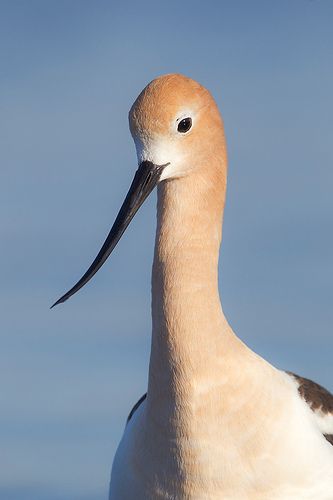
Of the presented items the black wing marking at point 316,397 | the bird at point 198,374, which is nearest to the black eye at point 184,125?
the bird at point 198,374

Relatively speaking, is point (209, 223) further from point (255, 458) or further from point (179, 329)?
point (255, 458)

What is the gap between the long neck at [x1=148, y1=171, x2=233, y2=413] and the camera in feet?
25.5

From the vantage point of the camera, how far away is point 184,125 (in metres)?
7.67

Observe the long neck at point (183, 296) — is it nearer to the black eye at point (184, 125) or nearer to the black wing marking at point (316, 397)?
the black eye at point (184, 125)

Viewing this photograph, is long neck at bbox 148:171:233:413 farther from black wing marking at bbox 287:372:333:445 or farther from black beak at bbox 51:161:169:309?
black wing marking at bbox 287:372:333:445

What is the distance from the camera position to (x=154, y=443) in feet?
25.7

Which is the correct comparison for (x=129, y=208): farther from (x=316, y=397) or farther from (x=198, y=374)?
(x=316, y=397)

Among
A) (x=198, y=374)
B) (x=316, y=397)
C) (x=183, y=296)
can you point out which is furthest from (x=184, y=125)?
(x=316, y=397)

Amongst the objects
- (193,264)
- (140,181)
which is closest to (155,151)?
(140,181)

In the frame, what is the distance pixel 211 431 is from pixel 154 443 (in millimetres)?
331

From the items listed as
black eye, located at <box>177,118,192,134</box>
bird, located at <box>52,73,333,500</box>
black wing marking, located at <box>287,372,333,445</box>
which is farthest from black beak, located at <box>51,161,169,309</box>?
black wing marking, located at <box>287,372,333,445</box>

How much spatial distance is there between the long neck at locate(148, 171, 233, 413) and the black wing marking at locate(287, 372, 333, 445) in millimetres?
675

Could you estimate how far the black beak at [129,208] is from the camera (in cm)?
756

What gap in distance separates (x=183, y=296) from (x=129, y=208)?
1.80 feet
